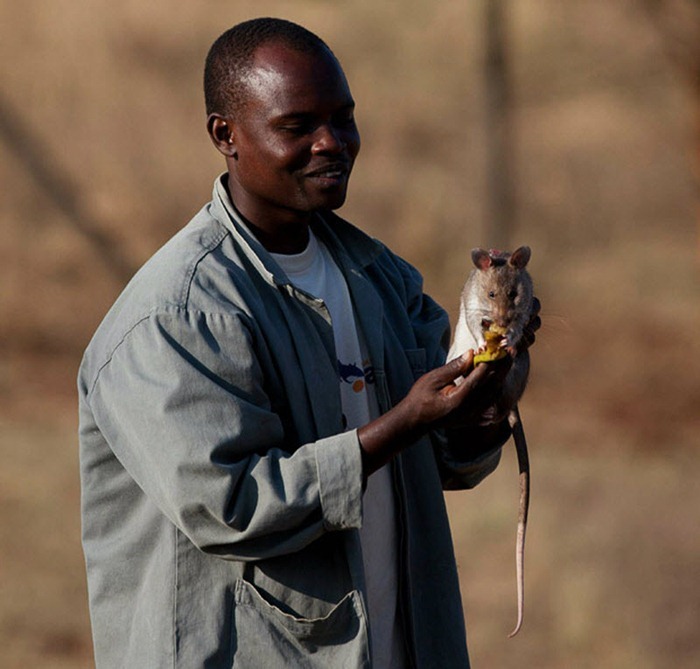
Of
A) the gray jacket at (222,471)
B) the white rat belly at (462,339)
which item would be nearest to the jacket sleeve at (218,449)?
the gray jacket at (222,471)

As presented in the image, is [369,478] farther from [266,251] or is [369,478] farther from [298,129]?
[298,129]

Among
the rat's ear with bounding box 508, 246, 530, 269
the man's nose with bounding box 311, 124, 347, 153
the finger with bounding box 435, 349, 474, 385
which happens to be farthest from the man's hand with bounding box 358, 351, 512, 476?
the rat's ear with bounding box 508, 246, 530, 269

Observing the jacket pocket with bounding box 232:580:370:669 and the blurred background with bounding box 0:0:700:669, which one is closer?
the jacket pocket with bounding box 232:580:370:669

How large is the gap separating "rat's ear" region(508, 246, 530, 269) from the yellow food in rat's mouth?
21cm

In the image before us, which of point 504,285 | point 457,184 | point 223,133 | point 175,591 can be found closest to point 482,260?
point 504,285

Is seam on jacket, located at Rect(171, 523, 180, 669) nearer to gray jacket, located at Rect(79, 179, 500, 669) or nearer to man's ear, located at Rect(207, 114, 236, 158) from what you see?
gray jacket, located at Rect(79, 179, 500, 669)

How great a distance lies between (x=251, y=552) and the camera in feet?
9.04

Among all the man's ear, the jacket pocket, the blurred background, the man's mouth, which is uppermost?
the blurred background

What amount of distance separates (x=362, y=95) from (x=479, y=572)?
3.69 meters

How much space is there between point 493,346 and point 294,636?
68cm

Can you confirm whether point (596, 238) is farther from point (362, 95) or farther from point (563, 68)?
point (362, 95)

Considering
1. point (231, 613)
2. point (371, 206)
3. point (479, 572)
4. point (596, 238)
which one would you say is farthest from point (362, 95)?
point (231, 613)

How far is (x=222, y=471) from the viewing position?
105 inches

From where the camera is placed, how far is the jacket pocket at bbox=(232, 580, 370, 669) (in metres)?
2.81
